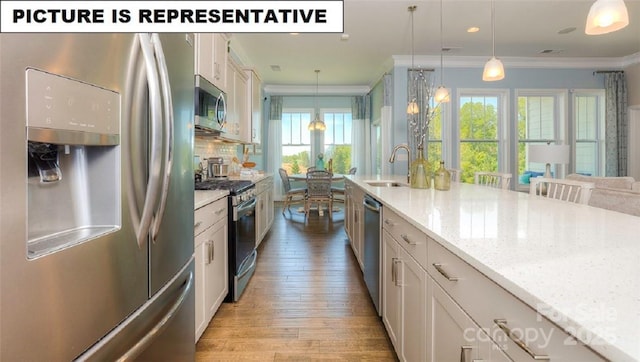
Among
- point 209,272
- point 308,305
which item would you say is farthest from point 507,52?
point 209,272

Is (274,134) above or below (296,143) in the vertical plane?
above

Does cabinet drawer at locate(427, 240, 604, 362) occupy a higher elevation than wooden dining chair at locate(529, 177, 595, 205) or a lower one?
lower

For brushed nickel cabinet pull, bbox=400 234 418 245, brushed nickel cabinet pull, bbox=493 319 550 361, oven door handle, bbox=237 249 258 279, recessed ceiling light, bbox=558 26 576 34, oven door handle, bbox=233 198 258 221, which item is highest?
recessed ceiling light, bbox=558 26 576 34

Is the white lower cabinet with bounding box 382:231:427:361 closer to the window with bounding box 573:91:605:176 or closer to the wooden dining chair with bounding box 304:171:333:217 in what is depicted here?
the wooden dining chair with bounding box 304:171:333:217

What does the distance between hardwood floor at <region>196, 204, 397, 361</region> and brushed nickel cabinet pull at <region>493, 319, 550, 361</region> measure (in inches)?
49.3

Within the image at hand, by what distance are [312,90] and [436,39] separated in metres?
3.87

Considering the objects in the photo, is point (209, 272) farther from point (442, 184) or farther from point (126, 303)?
point (442, 184)

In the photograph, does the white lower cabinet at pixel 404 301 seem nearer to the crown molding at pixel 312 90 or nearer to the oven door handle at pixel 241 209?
the oven door handle at pixel 241 209

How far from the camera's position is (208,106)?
8.71 feet

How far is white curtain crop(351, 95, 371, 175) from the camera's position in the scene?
8203mm

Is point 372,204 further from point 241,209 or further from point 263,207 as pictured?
point 263,207

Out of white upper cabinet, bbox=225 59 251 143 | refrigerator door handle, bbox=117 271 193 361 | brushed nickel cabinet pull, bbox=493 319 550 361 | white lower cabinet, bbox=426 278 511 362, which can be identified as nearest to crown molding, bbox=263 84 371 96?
white upper cabinet, bbox=225 59 251 143

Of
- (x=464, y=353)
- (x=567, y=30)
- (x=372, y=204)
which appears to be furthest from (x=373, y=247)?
(x=567, y=30)

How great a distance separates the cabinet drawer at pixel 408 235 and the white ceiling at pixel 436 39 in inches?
114
